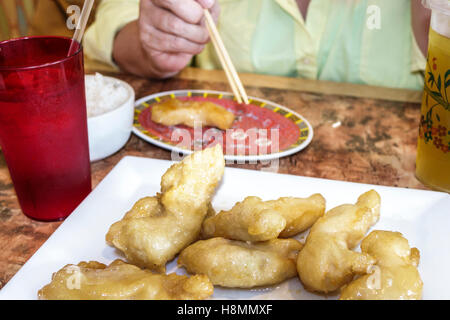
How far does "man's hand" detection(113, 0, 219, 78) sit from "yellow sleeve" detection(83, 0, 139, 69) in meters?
0.19

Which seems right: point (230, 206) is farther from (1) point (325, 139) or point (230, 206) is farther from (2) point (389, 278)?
(1) point (325, 139)

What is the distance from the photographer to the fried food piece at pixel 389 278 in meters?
0.68

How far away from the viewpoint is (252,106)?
1.51 m

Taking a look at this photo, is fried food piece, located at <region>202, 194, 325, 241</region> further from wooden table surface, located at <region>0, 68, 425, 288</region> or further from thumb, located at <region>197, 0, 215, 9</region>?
thumb, located at <region>197, 0, 215, 9</region>

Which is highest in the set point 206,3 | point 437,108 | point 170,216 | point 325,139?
point 206,3

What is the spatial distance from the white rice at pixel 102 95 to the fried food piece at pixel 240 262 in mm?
583

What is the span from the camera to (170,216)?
848mm

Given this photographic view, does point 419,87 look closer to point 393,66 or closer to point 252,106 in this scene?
point 393,66

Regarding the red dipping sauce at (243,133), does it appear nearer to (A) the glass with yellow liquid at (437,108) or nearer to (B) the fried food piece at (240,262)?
(A) the glass with yellow liquid at (437,108)

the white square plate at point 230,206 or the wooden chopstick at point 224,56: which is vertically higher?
the wooden chopstick at point 224,56

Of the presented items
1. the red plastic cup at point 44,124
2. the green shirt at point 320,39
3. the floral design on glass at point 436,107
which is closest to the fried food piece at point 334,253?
the floral design on glass at point 436,107

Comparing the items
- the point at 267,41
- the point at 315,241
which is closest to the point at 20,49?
the point at 315,241

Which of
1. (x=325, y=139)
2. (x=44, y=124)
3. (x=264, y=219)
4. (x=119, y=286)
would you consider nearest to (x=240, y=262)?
(x=264, y=219)

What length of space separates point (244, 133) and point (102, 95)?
42cm
